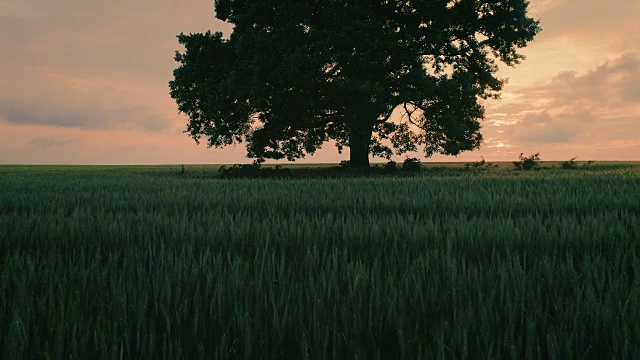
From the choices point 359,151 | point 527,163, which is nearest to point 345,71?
point 359,151

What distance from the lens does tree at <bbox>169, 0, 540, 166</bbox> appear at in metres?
17.7

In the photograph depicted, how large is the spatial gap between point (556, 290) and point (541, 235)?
1.64 metres

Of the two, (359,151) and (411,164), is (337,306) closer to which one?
(359,151)

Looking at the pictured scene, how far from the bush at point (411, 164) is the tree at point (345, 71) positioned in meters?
0.57

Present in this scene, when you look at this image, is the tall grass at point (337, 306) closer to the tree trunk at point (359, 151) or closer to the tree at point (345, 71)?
the tree at point (345, 71)

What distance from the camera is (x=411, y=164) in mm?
22250

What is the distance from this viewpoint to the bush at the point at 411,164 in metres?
22.0

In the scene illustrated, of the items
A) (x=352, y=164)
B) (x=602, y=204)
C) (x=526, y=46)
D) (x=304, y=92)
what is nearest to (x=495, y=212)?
(x=602, y=204)

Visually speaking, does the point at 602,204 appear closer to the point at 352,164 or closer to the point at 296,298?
the point at 296,298

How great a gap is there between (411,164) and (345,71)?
6165 mm

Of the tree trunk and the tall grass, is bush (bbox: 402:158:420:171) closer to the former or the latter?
the tree trunk

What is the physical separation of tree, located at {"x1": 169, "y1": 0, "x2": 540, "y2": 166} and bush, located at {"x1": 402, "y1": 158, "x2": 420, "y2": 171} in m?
0.57

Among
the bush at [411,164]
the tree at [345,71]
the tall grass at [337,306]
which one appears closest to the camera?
the tall grass at [337,306]

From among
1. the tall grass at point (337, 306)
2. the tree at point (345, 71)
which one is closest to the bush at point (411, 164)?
the tree at point (345, 71)
